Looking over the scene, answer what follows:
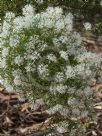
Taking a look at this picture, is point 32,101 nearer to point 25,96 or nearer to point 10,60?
point 25,96

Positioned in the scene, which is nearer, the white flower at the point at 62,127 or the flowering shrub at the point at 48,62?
the flowering shrub at the point at 48,62

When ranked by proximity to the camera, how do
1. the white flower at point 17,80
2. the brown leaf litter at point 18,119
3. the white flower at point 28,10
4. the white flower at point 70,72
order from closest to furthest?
the white flower at point 70,72 → the white flower at point 17,80 → the white flower at point 28,10 → the brown leaf litter at point 18,119

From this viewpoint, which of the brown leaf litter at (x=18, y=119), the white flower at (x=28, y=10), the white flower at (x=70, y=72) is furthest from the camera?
the brown leaf litter at (x=18, y=119)

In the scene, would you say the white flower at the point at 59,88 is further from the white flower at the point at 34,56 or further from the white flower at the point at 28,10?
the white flower at the point at 28,10

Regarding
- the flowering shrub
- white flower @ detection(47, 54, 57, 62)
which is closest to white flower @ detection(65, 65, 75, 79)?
the flowering shrub

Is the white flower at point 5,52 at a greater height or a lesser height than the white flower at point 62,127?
greater

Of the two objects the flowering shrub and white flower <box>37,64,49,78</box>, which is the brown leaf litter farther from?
white flower <box>37,64,49,78</box>

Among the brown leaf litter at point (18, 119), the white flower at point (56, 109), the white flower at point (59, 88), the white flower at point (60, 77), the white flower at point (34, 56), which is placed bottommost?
the brown leaf litter at point (18, 119)

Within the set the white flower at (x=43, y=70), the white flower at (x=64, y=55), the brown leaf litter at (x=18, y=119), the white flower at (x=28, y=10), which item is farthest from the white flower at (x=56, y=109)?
the brown leaf litter at (x=18, y=119)
